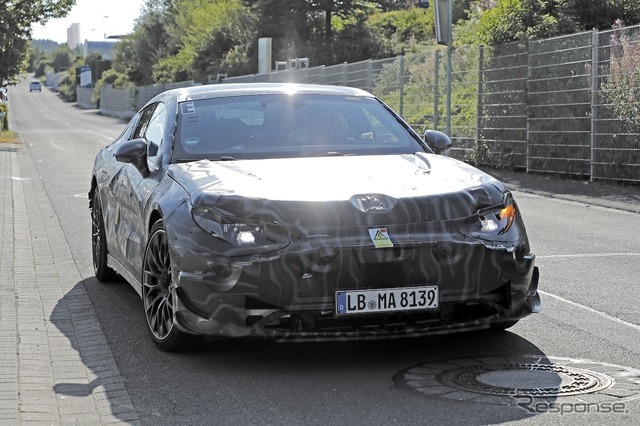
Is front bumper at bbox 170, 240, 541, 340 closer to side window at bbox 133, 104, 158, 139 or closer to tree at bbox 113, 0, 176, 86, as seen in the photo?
side window at bbox 133, 104, 158, 139

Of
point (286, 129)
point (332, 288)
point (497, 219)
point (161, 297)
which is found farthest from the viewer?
point (286, 129)

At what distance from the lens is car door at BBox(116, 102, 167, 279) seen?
22.5ft

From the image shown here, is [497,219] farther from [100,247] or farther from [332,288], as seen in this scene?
[100,247]

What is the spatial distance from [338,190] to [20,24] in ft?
151

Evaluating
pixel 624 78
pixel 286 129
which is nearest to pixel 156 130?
pixel 286 129

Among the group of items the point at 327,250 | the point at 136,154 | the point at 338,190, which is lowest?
the point at 327,250

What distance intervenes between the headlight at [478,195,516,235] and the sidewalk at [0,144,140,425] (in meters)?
2.00

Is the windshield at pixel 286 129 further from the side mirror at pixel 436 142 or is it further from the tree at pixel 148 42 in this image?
the tree at pixel 148 42

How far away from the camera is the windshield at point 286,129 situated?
22.5ft

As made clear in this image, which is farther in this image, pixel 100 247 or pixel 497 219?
pixel 100 247

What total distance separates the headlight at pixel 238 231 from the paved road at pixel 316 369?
26.3 inches

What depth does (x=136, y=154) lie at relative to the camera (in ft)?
23.0

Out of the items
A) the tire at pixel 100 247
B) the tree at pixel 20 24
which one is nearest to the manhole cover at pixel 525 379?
the tire at pixel 100 247

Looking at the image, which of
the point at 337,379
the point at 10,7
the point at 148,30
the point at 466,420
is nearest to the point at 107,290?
the point at 337,379
